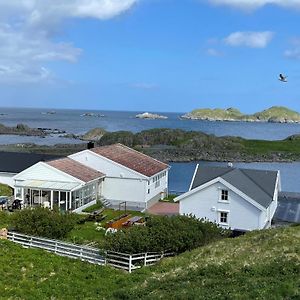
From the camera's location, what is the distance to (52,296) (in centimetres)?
1633

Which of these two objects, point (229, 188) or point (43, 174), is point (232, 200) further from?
point (43, 174)

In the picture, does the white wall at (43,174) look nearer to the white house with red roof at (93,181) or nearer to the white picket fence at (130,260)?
the white house with red roof at (93,181)

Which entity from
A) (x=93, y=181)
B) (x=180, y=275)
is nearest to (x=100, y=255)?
(x=180, y=275)

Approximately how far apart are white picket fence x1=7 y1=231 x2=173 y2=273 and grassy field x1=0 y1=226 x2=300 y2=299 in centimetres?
65

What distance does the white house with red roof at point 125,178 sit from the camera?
130 ft

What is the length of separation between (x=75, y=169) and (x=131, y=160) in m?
5.60

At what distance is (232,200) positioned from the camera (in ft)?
103

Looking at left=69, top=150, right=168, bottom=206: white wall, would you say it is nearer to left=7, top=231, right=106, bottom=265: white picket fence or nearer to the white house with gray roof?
the white house with gray roof

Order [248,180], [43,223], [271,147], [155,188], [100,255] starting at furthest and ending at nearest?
1. [271,147]
2. [155,188]
3. [248,180]
4. [43,223]
5. [100,255]

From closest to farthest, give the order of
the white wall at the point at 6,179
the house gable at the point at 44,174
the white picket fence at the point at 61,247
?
the white picket fence at the point at 61,247 → the house gable at the point at 44,174 → the white wall at the point at 6,179

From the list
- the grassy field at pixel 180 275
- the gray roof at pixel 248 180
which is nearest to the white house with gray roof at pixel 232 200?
the gray roof at pixel 248 180

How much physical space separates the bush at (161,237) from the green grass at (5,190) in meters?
20.5

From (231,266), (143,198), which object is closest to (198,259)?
(231,266)

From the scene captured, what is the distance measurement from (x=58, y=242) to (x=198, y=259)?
6861mm
